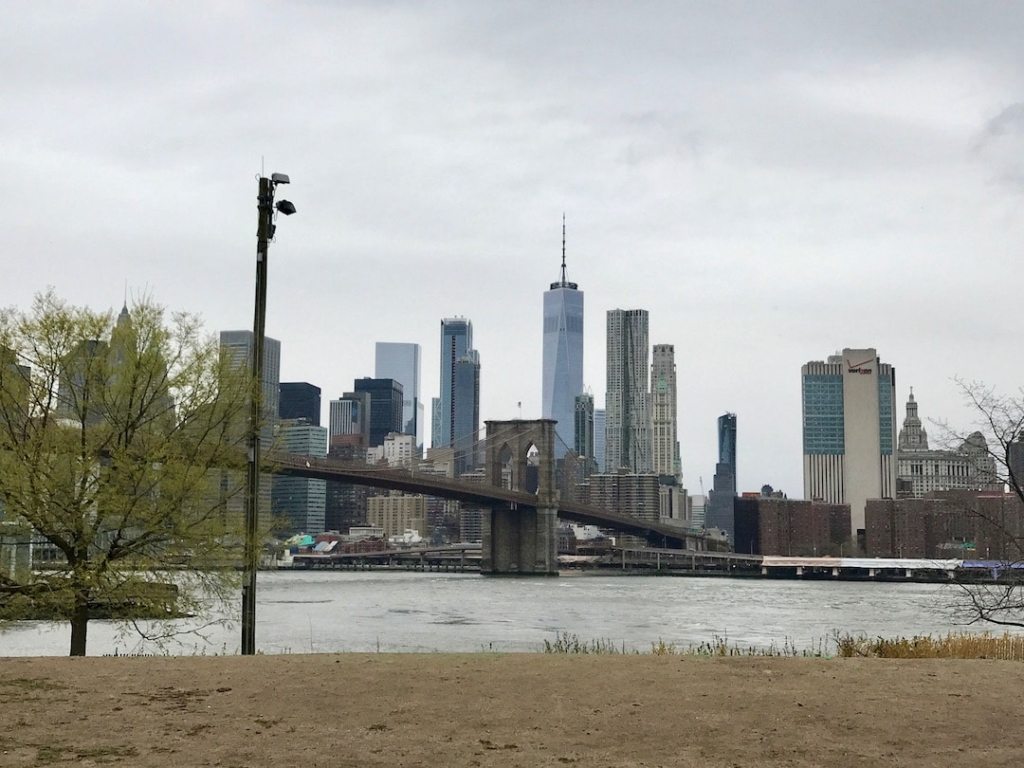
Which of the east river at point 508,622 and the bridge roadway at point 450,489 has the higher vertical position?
the bridge roadway at point 450,489

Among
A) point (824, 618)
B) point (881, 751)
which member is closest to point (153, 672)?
point (881, 751)

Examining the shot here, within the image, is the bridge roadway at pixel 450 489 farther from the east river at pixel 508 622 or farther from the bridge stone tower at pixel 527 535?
the east river at pixel 508 622

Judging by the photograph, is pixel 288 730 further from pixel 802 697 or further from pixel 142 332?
pixel 142 332

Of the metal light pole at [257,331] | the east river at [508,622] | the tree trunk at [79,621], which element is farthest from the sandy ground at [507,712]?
the east river at [508,622]

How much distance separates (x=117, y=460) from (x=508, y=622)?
35204 mm

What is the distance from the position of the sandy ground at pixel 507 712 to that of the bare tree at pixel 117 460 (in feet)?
14.2

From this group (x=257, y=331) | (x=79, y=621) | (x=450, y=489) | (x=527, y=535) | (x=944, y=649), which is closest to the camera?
(x=257, y=331)

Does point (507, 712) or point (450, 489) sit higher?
point (450, 489)

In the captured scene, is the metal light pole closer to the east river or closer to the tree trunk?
the tree trunk

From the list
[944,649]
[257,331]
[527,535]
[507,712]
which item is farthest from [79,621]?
[527,535]

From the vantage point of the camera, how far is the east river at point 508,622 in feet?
114

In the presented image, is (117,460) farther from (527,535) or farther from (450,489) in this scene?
(527,535)

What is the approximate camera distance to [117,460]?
17.3 meters

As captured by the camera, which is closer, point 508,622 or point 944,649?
point 944,649
